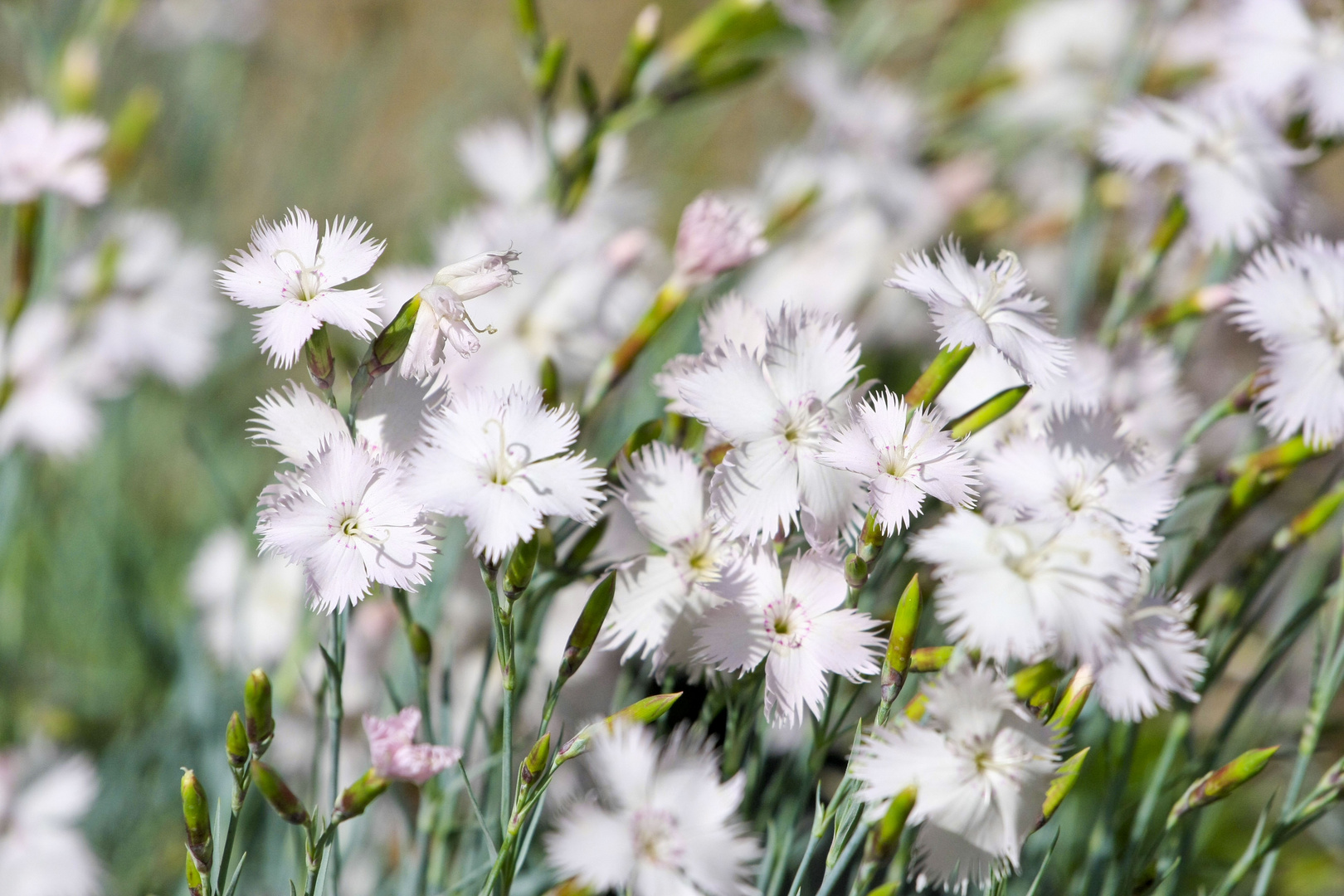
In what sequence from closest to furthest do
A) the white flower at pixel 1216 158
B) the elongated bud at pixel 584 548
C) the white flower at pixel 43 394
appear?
the elongated bud at pixel 584 548, the white flower at pixel 1216 158, the white flower at pixel 43 394

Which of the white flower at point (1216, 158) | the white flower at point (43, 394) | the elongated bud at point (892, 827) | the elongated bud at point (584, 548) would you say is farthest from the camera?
the white flower at point (43, 394)

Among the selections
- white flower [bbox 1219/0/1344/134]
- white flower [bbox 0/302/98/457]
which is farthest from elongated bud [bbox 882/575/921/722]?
white flower [bbox 0/302/98/457]

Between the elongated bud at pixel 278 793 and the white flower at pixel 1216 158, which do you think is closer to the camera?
the elongated bud at pixel 278 793

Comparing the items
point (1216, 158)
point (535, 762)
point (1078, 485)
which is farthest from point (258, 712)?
point (1216, 158)

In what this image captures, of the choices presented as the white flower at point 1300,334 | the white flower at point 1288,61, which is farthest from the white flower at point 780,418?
the white flower at point 1288,61

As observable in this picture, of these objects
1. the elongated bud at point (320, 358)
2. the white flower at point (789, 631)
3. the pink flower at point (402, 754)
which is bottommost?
the white flower at point (789, 631)

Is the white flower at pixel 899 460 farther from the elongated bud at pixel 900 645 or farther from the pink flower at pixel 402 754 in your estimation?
the pink flower at pixel 402 754

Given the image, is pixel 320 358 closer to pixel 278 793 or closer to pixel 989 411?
pixel 278 793

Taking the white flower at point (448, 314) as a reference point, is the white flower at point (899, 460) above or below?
below
